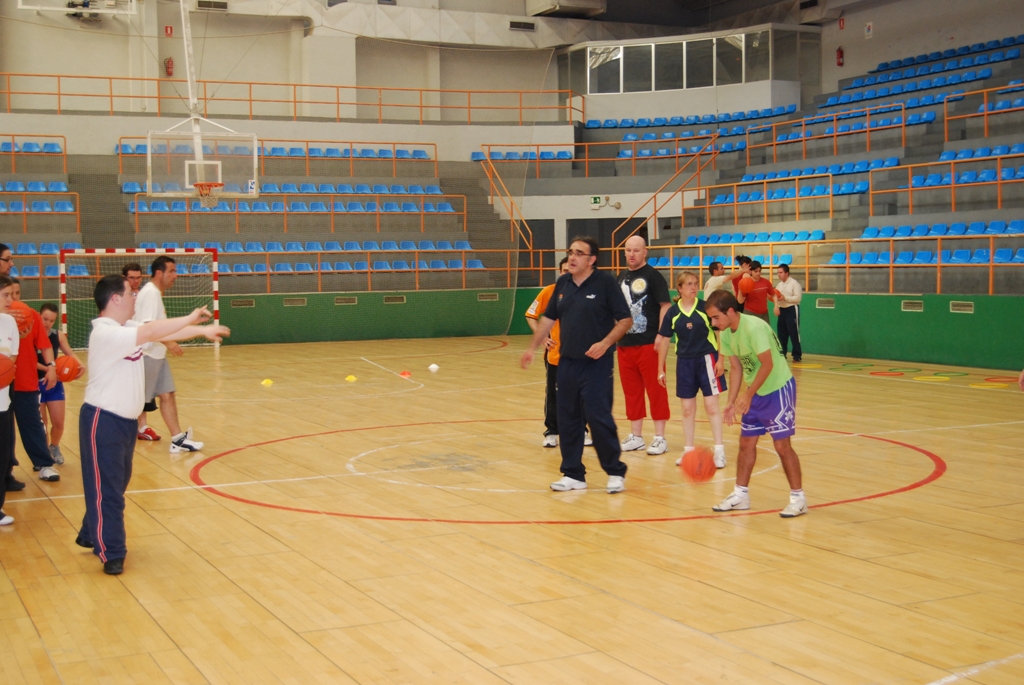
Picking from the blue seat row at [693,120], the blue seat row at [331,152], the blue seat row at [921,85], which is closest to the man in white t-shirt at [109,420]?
the blue seat row at [331,152]

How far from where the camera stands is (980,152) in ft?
72.0

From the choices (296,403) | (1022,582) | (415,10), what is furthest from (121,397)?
(415,10)

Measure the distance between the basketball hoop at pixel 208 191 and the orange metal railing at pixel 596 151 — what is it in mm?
11051

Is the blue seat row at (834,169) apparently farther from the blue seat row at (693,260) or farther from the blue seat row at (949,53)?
the blue seat row at (949,53)

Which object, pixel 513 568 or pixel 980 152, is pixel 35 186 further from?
pixel 513 568

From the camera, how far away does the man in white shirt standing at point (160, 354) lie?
978 cm

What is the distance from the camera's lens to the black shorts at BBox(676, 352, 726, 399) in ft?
29.9

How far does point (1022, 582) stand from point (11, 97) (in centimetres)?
2882

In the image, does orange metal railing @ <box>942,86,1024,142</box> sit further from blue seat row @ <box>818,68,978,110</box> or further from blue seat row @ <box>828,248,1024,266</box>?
blue seat row @ <box>828,248,1024,266</box>

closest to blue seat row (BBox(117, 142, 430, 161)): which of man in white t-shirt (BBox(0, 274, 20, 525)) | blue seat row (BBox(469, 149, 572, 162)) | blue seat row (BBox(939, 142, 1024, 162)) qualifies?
blue seat row (BBox(469, 149, 572, 162))

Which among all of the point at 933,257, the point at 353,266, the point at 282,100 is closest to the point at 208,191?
the point at 353,266

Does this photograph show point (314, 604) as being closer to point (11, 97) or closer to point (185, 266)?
point (185, 266)

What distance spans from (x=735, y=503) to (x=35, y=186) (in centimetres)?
2262

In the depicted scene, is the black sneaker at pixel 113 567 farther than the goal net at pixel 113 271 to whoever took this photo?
No
